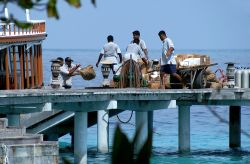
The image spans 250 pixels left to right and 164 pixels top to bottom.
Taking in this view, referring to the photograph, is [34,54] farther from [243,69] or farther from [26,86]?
[243,69]

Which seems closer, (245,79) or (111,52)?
(111,52)

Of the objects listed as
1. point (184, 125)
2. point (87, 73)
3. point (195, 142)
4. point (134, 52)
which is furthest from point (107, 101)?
point (195, 142)

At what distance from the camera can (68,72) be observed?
2767cm

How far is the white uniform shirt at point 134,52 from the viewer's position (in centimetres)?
2683

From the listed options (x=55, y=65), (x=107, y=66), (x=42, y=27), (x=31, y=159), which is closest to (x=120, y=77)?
(x=107, y=66)

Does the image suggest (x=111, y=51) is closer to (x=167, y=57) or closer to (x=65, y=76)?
(x=65, y=76)

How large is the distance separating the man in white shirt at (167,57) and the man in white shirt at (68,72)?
2839mm

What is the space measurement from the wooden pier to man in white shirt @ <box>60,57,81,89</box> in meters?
1.28

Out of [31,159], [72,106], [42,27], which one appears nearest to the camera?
[31,159]

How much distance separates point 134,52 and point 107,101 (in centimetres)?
239

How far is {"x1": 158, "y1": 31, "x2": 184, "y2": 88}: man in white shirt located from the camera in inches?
971

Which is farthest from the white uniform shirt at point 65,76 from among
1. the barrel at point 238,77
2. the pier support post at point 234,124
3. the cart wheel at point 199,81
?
the pier support post at point 234,124

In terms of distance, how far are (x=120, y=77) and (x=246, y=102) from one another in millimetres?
3526

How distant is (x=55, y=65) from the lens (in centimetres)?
2489
